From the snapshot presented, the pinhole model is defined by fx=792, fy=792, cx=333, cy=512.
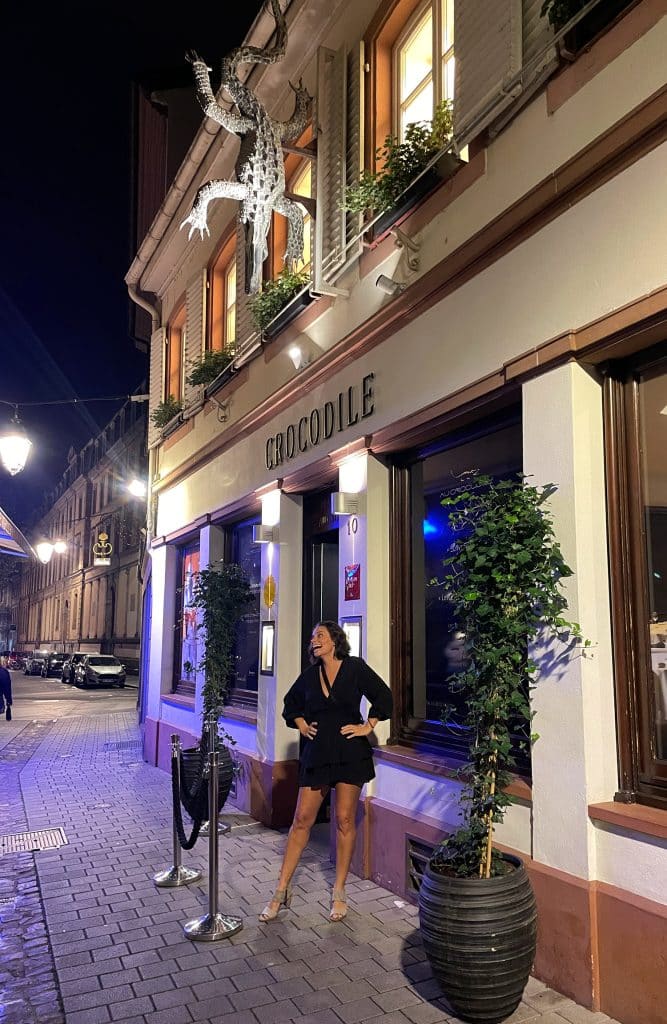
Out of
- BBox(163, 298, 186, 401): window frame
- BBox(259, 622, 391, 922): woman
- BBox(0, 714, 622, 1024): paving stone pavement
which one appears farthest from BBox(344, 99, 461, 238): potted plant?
BBox(163, 298, 186, 401): window frame

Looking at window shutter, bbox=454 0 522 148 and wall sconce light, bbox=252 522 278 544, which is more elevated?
window shutter, bbox=454 0 522 148

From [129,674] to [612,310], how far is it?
33788 mm

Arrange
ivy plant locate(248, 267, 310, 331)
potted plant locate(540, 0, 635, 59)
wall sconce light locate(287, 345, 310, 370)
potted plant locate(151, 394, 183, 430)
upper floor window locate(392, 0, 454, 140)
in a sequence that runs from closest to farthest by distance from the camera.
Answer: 1. potted plant locate(540, 0, 635, 59)
2. upper floor window locate(392, 0, 454, 140)
3. wall sconce light locate(287, 345, 310, 370)
4. ivy plant locate(248, 267, 310, 331)
5. potted plant locate(151, 394, 183, 430)

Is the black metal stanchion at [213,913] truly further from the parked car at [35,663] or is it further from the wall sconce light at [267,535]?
the parked car at [35,663]

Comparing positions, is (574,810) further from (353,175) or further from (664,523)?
(353,175)

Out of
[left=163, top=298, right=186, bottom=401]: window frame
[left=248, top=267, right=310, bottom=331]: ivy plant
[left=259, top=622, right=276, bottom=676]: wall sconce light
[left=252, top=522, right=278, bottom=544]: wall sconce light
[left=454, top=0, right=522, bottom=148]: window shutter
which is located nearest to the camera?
[left=454, top=0, right=522, bottom=148]: window shutter

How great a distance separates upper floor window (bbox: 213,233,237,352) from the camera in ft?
37.7

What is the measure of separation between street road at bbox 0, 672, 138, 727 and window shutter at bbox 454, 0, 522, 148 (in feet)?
55.1

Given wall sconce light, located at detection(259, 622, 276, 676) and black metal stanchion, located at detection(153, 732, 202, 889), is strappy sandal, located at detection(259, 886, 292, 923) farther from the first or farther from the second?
wall sconce light, located at detection(259, 622, 276, 676)

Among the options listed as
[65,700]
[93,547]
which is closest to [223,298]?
[65,700]

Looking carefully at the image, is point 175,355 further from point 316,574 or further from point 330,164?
point 316,574

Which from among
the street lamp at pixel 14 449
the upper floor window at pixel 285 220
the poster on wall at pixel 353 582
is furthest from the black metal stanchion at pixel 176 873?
the street lamp at pixel 14 449

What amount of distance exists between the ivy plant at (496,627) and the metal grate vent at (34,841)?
4.69 m

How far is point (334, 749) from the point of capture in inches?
210
